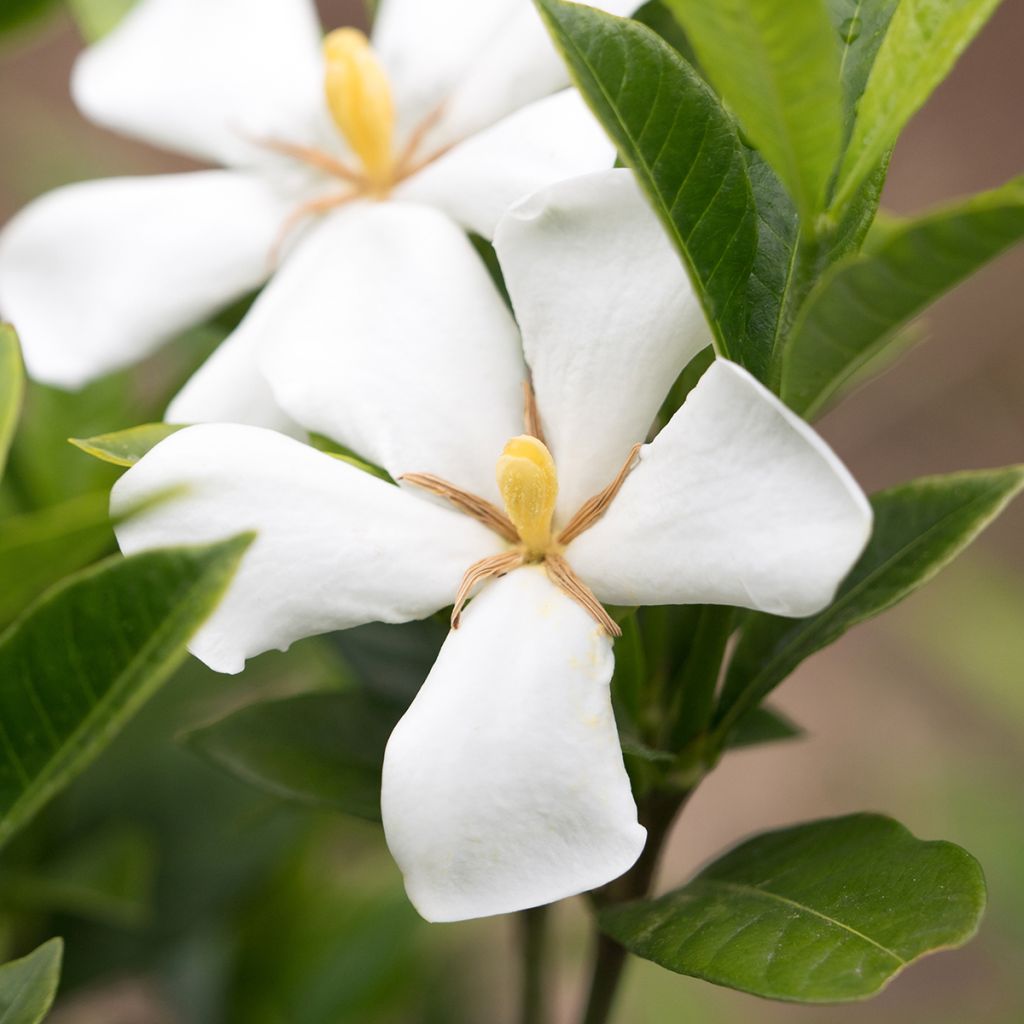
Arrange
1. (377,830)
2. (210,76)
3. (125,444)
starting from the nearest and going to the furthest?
(125,444), (210,76), (377,830)

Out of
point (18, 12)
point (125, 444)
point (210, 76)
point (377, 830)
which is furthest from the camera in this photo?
point (377, 830)

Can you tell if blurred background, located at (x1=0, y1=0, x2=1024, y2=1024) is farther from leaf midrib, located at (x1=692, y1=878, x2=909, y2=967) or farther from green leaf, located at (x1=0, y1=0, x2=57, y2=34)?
leaf midrib, located at (x1=692, y1=878, x2=909, y2=967)

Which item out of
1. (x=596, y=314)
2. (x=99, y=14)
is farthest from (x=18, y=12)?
(x=596, y=314)

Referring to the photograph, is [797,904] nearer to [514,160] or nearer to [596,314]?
[596,314]

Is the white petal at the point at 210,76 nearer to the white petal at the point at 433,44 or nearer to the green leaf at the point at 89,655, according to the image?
the white petal at the point at 433,44

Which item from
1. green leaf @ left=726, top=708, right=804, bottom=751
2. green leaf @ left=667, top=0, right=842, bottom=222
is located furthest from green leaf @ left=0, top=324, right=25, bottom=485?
green leaf @ left=726, top=708, right=804, bottom=751
